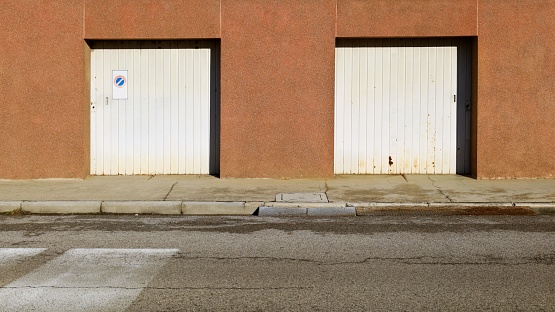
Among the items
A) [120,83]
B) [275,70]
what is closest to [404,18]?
[275,70]

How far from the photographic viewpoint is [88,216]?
10562 mm

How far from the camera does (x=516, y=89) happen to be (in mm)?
Result: 13383

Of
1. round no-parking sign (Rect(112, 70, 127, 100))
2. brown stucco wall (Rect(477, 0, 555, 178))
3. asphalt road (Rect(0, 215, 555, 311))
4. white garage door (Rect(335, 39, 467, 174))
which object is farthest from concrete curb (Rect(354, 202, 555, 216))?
round no-parking sign (Rect(112, 70, 127, 100))

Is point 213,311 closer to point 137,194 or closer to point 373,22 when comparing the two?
point 137,194

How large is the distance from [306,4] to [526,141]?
15.0ft

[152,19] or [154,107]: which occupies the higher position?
[152,19]

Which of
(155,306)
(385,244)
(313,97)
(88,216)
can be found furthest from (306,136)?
(155,306)

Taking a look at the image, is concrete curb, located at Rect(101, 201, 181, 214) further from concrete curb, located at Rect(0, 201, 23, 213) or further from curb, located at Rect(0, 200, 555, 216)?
concrete curb, located at Rect(0, 201, 23, 213)

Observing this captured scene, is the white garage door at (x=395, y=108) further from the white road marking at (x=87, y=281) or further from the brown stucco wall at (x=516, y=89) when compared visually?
the white road marking at (x=87, y=281)

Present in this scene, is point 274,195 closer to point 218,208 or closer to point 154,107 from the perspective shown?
point 218,208

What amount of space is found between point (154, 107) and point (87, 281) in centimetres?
781

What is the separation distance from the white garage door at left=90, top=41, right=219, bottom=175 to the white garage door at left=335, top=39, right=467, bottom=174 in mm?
2401

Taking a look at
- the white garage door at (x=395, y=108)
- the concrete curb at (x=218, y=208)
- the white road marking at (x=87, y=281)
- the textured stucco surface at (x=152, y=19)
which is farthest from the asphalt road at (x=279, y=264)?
the textured stucco surface at (x=152, y=19)

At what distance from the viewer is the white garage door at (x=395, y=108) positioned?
548 inches
